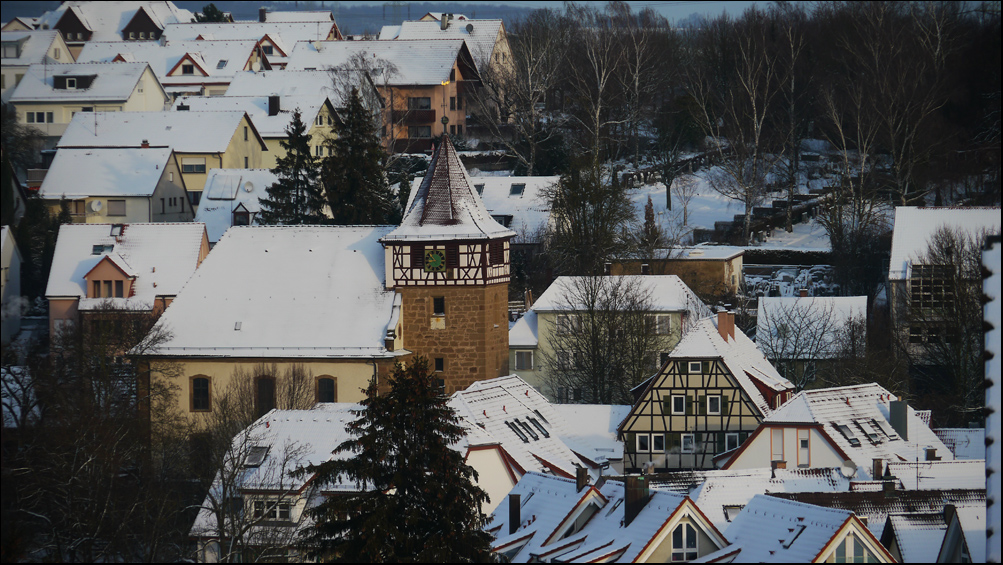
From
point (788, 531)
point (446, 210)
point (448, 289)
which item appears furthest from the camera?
point (446, 210)

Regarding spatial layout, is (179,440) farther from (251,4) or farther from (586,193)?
(251,4)

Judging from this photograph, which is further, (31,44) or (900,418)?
(31,44)

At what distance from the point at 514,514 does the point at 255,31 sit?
290 ft

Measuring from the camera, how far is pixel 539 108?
87250mm

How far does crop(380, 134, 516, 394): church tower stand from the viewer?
50.1 m

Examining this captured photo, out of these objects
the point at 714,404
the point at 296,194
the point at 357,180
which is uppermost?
the point at 357,180

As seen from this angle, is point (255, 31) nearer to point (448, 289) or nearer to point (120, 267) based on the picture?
point (120, 267)

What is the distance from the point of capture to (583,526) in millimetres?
33031

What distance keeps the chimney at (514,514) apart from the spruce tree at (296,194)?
29115 mm

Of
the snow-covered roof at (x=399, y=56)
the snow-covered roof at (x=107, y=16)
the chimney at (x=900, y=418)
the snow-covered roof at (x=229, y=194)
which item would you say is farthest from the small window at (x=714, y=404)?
the snow-covered roof at (x=107, y=16)

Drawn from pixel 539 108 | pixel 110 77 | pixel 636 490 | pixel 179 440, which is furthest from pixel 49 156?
pixel 636 490

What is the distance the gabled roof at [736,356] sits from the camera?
159 feet

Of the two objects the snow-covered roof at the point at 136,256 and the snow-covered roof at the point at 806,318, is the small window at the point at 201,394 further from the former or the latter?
the snow-covered roof at the point at 806,318

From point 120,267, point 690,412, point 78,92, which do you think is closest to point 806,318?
point 690,412
